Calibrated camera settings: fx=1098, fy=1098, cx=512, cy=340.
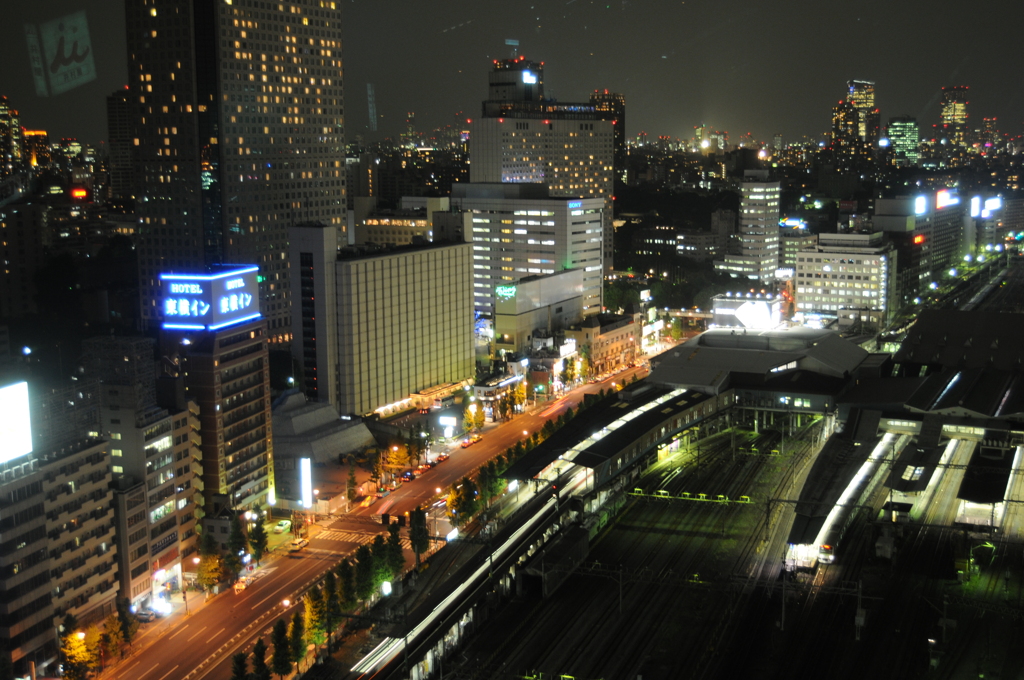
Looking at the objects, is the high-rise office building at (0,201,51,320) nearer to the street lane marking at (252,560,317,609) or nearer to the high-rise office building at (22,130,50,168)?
the high-rise office building at (22,130,50,168)

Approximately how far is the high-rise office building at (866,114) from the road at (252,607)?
182ft

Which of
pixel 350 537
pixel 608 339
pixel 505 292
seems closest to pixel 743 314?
pixel 608 339

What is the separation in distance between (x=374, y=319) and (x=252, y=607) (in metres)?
12.5

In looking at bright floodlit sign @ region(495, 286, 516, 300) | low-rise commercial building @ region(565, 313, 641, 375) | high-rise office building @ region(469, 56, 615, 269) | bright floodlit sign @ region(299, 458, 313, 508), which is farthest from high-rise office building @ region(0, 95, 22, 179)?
high-rise office building @ region(469, 56, 615, 269)

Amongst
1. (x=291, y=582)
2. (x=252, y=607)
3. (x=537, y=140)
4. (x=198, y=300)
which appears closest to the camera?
(x=252, y=607)

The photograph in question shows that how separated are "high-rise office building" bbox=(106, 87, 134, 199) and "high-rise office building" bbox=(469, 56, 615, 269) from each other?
15710 millimetres

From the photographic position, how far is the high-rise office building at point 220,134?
36125 mm

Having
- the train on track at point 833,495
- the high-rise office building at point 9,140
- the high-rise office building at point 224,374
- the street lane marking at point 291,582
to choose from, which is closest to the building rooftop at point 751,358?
the train on track at point 833,495

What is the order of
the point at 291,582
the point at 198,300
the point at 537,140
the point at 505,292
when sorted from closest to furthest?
the point at 291,582 → the point at 198,300 → the point at 505,292 → the point at 537,140

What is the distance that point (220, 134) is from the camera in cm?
3659

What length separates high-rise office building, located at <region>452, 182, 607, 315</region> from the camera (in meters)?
42.4

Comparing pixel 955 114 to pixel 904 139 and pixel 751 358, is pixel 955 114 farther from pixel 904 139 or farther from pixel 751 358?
pixel 751 358

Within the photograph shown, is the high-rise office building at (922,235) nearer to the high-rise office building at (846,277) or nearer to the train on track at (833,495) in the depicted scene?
the high-rise office building at (846,277)

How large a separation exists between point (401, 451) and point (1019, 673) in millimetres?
14575
